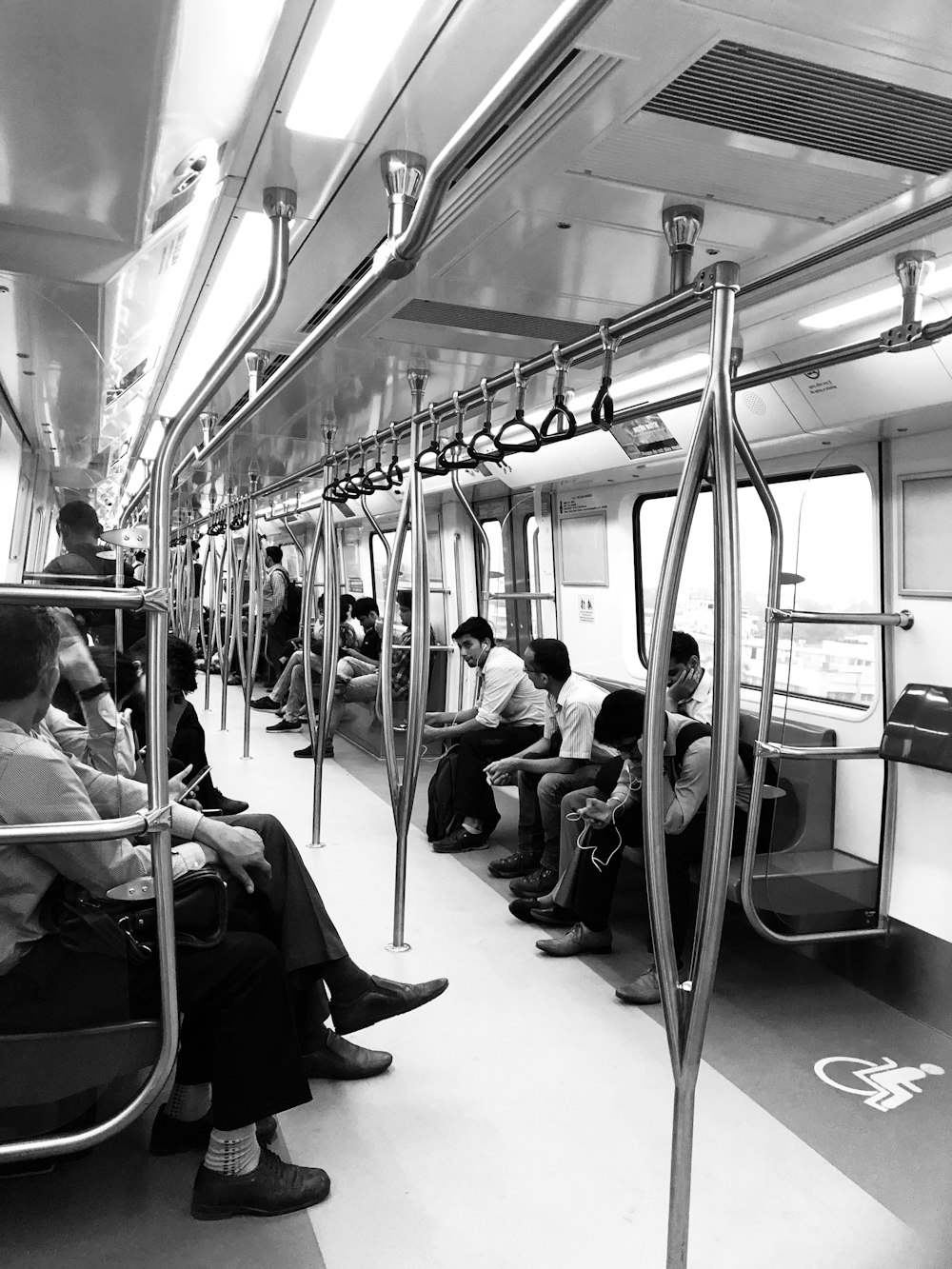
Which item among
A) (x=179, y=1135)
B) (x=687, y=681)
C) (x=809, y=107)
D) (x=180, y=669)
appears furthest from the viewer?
(x=180, y=669)

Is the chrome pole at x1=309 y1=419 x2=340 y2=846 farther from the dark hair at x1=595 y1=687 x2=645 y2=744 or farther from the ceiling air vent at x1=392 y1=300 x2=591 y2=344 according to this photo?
the ceiling air vent at x1=392 y1=300 x2=591 y2=344

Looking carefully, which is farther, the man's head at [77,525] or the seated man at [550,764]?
the seated man at [550,764]

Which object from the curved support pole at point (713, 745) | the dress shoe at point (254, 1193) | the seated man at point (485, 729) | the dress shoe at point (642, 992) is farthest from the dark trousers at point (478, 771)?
the curved support pole at point (713, 745)

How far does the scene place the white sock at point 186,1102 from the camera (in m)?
2.68

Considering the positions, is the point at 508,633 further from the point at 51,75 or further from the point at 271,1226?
the point at 51,75

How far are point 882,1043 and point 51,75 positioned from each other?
12.1 ft

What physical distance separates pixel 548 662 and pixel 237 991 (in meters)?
3.19

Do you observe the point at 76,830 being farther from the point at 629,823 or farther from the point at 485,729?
the point at 485,729

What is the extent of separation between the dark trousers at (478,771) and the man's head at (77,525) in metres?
A: 4.12

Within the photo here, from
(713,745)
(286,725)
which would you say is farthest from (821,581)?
(286,725)

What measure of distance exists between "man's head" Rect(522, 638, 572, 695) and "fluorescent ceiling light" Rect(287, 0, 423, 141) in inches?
138

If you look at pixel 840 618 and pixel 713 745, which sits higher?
pixel 840 618

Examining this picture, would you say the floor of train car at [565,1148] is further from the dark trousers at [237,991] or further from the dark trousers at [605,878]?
the dark trousers at [237,991]

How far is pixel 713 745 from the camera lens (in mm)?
2004
